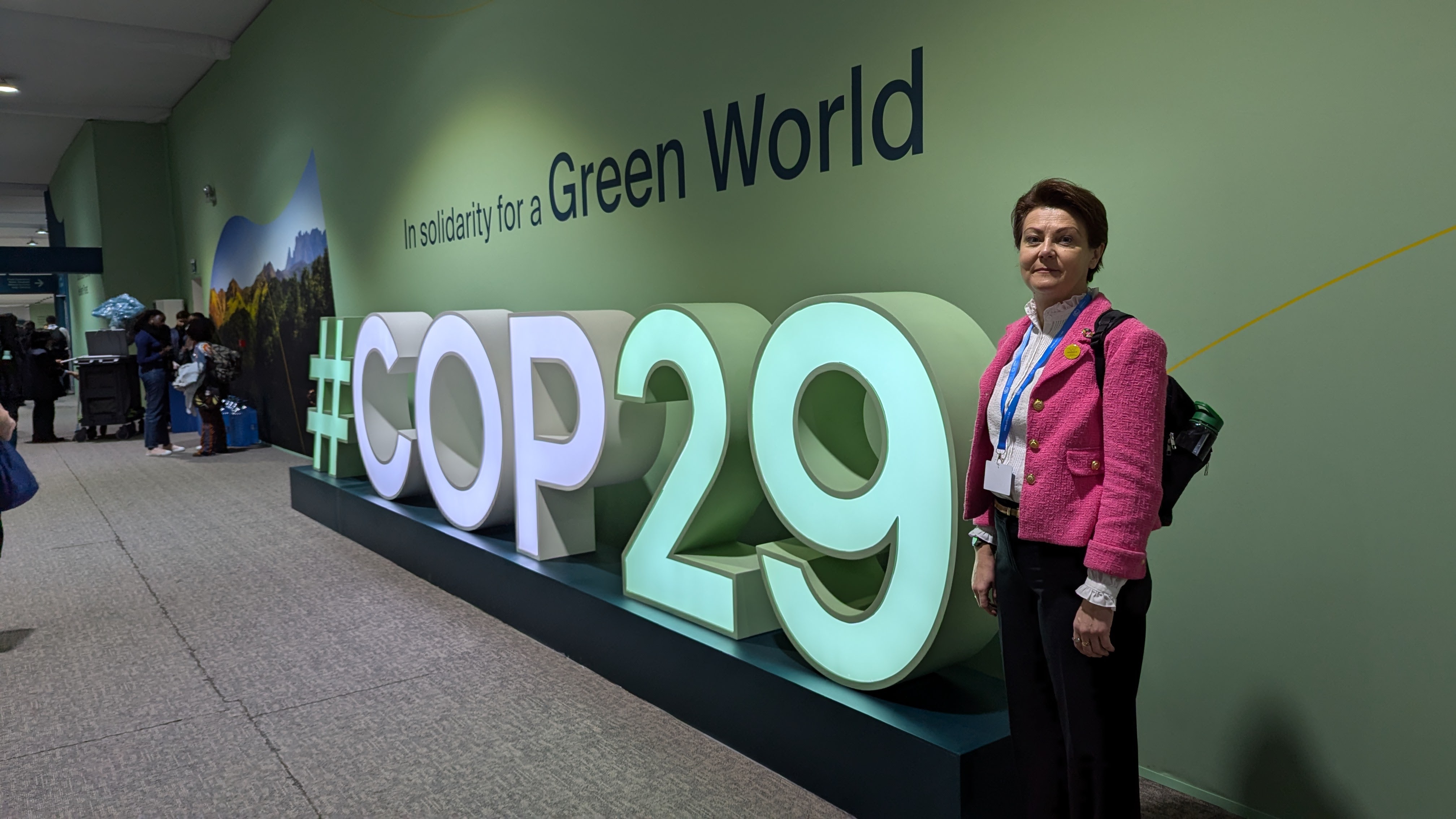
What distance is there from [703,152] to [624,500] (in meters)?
1.54

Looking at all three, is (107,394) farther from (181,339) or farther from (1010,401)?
(1010,401)

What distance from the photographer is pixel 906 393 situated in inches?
87.5

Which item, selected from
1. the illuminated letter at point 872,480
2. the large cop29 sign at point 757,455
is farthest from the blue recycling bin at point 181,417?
the illuminated letter at point 872,480

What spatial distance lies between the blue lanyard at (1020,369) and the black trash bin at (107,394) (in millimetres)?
11302

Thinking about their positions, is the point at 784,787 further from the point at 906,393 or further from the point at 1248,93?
the point at 1248,93

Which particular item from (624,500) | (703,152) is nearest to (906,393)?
(703,152)

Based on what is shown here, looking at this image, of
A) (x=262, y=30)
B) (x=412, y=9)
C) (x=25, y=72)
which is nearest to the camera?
(x=412, y=9)

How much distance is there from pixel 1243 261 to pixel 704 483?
159cm

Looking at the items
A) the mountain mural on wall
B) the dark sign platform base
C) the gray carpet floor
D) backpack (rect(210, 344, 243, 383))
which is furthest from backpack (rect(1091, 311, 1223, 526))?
backpack (rect(210, 344, 243, 383))

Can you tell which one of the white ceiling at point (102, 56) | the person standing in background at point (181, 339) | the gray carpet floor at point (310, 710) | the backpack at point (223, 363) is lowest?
the gray carpet floor at point (310, 710)

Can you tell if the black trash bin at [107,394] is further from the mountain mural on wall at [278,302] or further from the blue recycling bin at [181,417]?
the mountain mural on wall at [278,302]

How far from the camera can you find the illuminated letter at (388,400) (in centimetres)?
487

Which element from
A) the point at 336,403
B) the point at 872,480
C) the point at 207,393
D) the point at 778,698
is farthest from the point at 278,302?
the point at 872,480

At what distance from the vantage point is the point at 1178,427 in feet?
5.19
